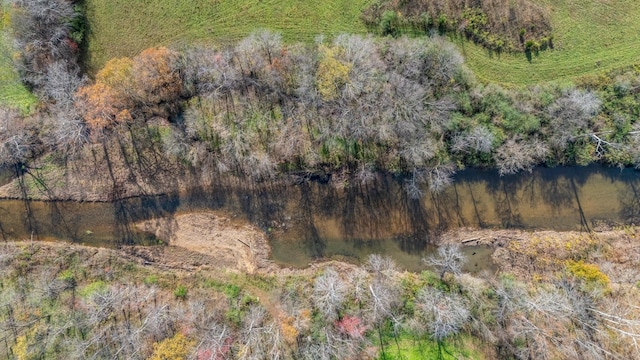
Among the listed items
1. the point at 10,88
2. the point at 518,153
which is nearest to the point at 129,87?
the point at 10,88

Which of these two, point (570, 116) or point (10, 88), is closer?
point (570, 116)

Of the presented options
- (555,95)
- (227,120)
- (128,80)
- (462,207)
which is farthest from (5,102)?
(555,95)

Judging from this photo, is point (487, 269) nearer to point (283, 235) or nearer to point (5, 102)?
point (283, 235)

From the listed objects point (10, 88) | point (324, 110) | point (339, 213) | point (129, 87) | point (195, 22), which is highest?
point (195, 22)

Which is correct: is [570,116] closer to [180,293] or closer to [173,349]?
[180,293]

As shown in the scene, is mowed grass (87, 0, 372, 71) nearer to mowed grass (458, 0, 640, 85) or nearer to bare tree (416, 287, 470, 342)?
mowed grass (458, 0, 640, 85)

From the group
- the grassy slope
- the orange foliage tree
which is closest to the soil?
the orange foliage tree

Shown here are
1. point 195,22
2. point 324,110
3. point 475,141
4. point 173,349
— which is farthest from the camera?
point 195,22

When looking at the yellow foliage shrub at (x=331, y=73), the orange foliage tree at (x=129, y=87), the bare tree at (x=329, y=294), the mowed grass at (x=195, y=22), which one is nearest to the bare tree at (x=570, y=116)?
the yellow foliage shrub at (x=331, y=73)
